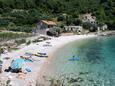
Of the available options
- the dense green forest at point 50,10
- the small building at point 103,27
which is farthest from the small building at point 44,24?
the small building at point 103,27

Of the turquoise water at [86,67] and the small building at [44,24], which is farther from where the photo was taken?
the small building at [44,24]

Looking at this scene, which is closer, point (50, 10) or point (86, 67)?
point (86, 67)

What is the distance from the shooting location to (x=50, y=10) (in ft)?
446

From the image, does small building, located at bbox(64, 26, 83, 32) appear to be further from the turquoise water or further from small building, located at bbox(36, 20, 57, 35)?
the turquoise water

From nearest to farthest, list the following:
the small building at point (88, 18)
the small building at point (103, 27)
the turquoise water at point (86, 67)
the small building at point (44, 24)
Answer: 1. the turquoise water at point (86, 67)
2. the small building at point (44, 24)
3. the small building at point (103, 27)
4. the small building at point (88, 18)

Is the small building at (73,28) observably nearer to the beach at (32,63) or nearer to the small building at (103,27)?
the small building at (103,27)

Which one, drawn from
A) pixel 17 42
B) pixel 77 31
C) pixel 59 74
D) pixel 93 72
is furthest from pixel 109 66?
pixel 77 31

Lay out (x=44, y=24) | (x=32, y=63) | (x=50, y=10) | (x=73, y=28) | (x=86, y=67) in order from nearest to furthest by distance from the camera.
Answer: (x=86, y=67)
(x=32, y=63)
(x=44, y=24)
(x=73, y=28)
(x=50, y=10)

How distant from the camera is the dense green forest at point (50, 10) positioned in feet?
398

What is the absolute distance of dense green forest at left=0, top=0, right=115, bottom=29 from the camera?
121188mm

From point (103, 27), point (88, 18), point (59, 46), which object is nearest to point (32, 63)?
point (59, 46)

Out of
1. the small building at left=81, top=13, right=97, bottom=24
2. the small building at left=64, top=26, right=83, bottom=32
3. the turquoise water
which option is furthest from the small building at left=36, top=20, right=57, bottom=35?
the turquoise water

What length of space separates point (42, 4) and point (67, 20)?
64.3ft

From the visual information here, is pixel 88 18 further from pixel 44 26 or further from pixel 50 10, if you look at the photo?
pixel 44 26
